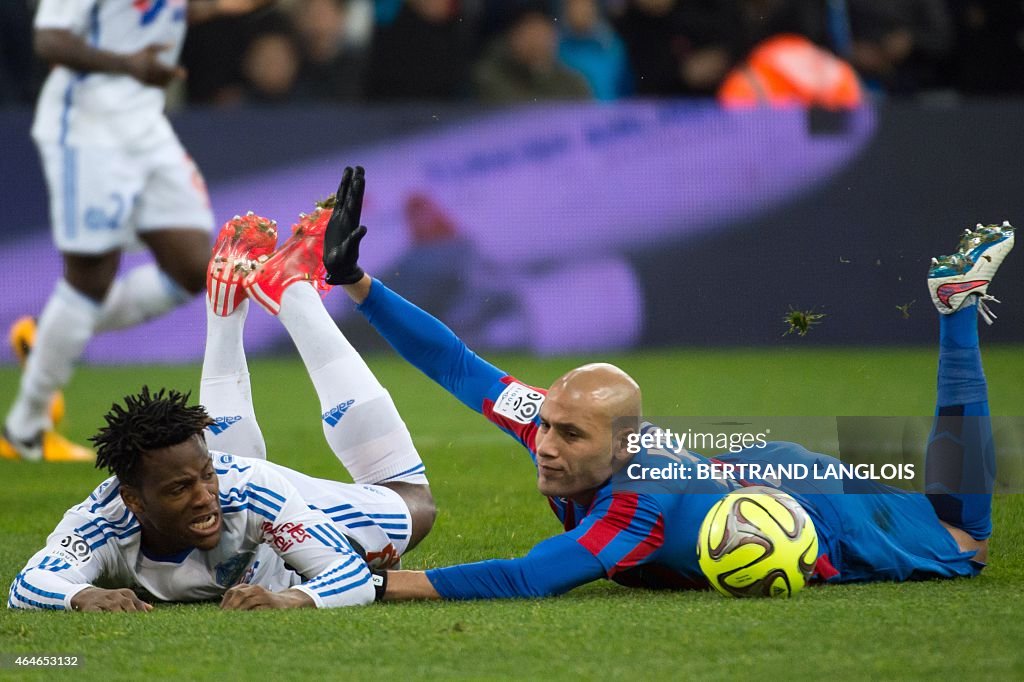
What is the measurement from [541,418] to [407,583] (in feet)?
2.03

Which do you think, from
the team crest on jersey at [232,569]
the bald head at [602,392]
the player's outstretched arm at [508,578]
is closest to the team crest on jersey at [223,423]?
the team crest on jersey at [232,569]

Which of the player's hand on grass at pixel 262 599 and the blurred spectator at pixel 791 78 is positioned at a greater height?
the blurred spectator at pixel 791 78

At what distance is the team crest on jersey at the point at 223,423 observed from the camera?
4973 millimetres

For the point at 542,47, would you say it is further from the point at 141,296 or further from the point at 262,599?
the point at 262,599

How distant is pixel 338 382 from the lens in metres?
5.05

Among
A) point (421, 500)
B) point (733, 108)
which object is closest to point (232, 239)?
point (421, 500)

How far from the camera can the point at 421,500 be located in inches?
196

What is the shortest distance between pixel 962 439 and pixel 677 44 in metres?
7.80

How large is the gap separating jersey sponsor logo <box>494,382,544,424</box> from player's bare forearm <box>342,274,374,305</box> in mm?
554

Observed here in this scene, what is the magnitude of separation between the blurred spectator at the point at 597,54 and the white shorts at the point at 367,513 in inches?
317

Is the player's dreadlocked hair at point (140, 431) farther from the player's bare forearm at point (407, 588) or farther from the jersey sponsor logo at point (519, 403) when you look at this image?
the jersey sponsor logo at point (519, 403)

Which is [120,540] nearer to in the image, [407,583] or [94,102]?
[407,583]

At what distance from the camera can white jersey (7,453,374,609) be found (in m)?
4.25

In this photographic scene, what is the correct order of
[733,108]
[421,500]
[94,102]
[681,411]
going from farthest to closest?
[733,108] < [94,102] < [681,411] < [421,500]
